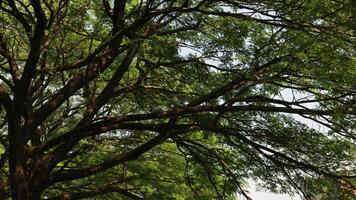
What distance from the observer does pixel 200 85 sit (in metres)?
9.25

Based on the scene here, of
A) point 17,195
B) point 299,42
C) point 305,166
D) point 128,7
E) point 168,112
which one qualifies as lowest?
point 17,195

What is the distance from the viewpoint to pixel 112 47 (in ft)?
24.5

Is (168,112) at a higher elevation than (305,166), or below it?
higher

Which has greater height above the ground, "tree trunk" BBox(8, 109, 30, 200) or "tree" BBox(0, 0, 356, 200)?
"tree" BBox(0, 0, 356, 200)

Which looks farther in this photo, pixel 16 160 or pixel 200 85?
pixel 200 85

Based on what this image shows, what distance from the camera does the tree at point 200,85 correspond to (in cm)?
657

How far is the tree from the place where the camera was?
6574mm

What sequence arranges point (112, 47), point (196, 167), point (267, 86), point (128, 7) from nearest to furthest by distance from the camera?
point (112, 47)
point (267, 86)
point (128, 7)
point (196, 167)

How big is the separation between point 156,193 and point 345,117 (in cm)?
566

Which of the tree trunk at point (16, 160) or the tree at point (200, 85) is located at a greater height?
the tree at point (200, 85)

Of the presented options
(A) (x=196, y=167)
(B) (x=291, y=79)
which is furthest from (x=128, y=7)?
(A) (x=196, y=167)

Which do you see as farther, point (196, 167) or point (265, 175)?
point (196, 167)

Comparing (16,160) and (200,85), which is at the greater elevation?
(200,85)

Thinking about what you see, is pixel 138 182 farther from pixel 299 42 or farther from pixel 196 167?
pixel 299 42
